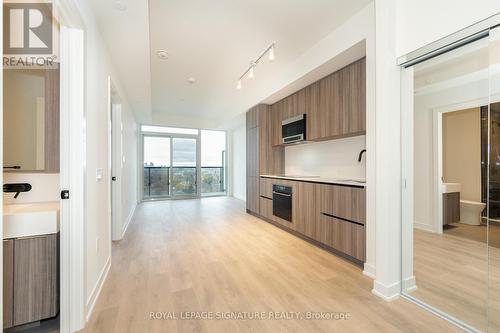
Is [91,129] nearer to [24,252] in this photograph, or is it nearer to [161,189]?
[24,252]

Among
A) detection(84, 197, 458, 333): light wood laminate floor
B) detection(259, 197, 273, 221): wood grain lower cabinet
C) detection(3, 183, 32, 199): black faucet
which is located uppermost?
detection(3, 183, 32, 199): black faucet

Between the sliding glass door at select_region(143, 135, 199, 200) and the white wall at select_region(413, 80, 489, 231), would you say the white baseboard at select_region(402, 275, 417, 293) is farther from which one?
the sliding glass door at select_region(143, 135, 199, 200)

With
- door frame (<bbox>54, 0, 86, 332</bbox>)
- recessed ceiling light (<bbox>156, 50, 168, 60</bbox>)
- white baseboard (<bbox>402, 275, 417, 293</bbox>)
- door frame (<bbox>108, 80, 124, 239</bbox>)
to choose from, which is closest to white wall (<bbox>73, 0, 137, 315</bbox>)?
door frame (<bbox>54, 0, 86, 332</bbox>)

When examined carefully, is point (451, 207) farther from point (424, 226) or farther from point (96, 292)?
point (96, 292)

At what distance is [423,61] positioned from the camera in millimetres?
1881

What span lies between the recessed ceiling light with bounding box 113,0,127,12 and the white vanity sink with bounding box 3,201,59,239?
1714mm

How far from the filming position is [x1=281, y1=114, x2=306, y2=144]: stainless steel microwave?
378 cm

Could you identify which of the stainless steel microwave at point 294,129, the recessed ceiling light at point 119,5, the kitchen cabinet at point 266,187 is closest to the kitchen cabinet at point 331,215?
the kitchen cabinet at point 266,187

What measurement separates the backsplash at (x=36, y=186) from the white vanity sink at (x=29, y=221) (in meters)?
0.20

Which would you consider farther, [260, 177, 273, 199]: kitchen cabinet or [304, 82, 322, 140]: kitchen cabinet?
[260, 177, 273, 199]: kitchen cabinet

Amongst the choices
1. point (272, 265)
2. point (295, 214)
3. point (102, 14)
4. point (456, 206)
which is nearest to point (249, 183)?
point (295, 214)

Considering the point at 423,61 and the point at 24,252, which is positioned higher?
the point at 423,61

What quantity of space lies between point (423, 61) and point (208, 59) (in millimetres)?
2772

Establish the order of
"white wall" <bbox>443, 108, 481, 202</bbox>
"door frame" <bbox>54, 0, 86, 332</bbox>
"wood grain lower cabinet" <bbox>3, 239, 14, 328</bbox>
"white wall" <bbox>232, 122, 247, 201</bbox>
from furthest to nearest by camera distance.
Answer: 1. "white wall" <bbox>232, 122, 247, 201</bbox>
2. "white wall" <bbox>443, 108, 481, 202</bbox>
3. "door frame" <bbox>54, 0, 86, 332</bbox>
4. "wood grain lower cabinet" <bbox>3, 239, 14, 328</bbox>
